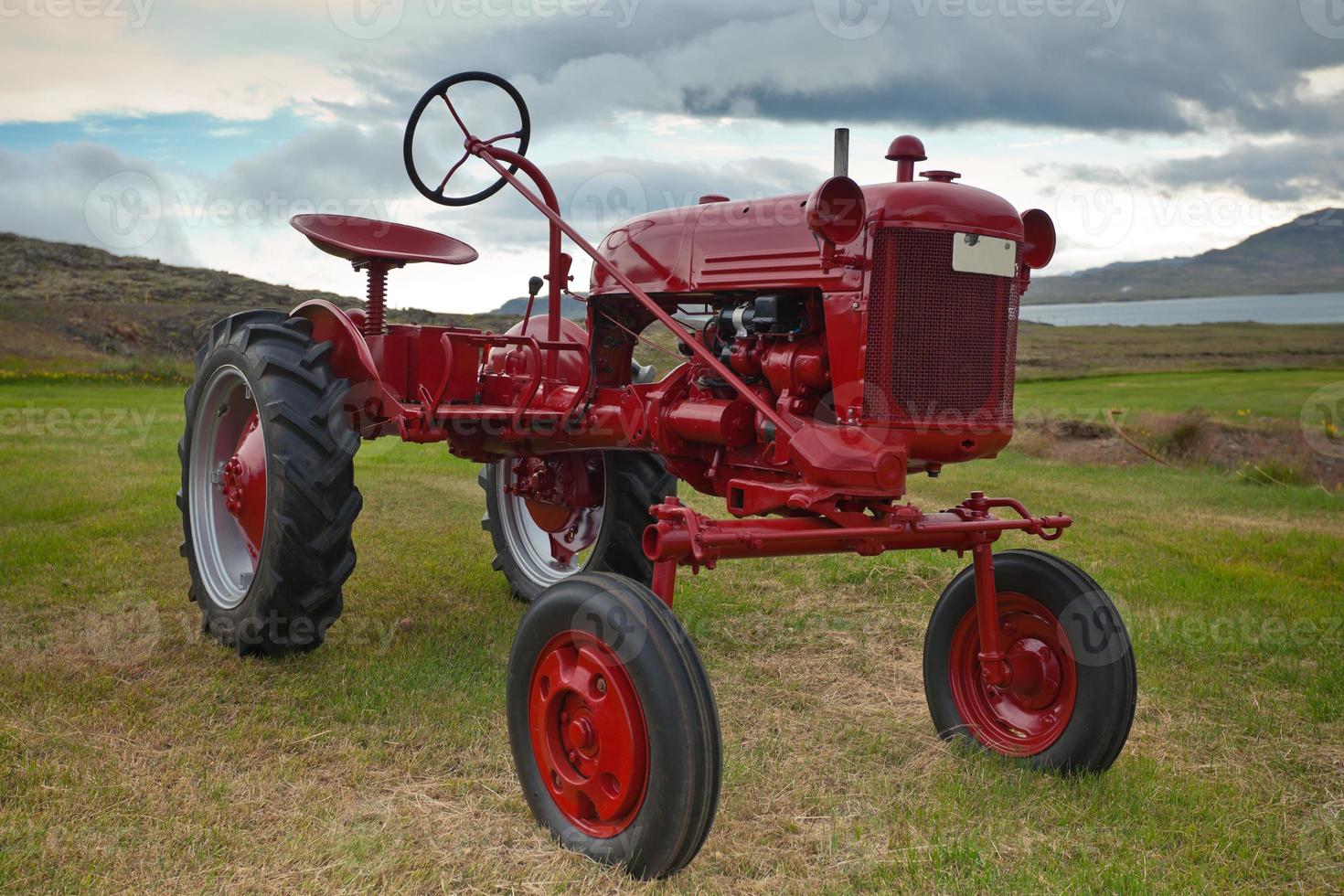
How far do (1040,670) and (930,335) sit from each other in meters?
1.23

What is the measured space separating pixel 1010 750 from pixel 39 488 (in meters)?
7.64

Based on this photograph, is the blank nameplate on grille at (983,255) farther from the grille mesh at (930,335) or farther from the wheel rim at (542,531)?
the wheel rim at (542,531)

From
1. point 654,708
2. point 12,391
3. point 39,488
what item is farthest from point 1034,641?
point 12,391

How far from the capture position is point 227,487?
4.50 metres

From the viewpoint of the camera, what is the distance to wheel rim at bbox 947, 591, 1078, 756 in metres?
3.41

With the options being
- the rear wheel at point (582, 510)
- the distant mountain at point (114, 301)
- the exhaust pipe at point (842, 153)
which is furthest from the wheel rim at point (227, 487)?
the distant mountain at point (114, 301)

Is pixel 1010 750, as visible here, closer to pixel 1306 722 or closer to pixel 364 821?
pixel 1306 722

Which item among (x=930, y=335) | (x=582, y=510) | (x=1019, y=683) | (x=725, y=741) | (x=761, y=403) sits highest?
(x=930, y=335)

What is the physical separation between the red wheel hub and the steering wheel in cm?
124

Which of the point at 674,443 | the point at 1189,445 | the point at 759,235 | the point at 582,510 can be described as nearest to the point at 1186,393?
the point at 1189,445

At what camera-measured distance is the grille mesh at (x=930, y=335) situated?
3.07m

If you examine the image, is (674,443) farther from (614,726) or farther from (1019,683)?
(1019,683)

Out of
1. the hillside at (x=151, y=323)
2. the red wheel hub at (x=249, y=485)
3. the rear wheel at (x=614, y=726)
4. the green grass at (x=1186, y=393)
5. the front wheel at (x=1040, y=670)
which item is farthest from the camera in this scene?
the hillside at (x=151, y=323)

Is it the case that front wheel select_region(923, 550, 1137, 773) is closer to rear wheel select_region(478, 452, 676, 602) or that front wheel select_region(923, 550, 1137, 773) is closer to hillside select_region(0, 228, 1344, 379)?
rear wheel select_region(478, 452, 676, 602)
